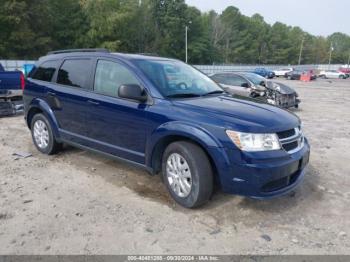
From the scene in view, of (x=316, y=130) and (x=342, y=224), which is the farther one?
(x=316, y=130)

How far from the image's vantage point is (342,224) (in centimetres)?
359

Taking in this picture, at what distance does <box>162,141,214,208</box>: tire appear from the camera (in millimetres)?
3582

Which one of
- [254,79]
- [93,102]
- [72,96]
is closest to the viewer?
[93,102]

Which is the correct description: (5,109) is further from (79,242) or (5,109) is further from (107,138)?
(79,242)

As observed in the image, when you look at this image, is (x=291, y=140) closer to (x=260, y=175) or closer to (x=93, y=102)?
(x=260, y=175)

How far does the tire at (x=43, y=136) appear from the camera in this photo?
5.56 metres

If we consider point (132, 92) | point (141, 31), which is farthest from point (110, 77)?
point (141, 31)

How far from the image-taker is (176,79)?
4457mm

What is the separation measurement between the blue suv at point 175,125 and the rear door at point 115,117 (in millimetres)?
14

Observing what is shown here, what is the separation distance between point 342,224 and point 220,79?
9406mm

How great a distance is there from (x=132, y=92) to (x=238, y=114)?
4.24ft

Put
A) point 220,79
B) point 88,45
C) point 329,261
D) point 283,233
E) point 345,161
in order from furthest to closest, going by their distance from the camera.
→ 1. point 88,45
2. point 220,79
3. point 345,161
4. point 283,233
5. point 329,261

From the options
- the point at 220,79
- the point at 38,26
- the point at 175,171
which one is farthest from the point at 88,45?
the point at 175,171

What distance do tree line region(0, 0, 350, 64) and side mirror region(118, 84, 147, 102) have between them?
3966 cm
